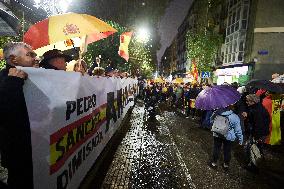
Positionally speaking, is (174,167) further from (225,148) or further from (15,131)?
(15,131)

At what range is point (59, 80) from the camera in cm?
388

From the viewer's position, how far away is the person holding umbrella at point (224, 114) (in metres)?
6.41

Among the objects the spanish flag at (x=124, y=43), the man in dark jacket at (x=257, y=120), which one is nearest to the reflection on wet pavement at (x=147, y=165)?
the man in dark jacket at (x=257, y=120)

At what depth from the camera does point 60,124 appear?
385cm

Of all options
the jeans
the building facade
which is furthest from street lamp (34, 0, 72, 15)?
the building facade

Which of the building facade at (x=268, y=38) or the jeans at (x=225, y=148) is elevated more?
the building facade at (x=268, y=38)

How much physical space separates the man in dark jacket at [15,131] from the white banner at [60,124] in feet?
0.29

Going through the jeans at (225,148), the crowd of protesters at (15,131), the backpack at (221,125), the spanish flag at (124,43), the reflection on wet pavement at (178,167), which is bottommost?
the reflection on wet pavement at (178,167)

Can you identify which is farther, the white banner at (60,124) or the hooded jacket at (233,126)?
A: the hooded jacket at (233,126)

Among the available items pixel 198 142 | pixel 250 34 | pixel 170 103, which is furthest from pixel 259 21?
pixel 198 142

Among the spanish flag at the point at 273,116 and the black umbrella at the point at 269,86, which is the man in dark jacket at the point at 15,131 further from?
the spanish flag at the point at 273,116

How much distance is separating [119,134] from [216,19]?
1446 inches

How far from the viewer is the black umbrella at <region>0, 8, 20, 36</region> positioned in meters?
5.76

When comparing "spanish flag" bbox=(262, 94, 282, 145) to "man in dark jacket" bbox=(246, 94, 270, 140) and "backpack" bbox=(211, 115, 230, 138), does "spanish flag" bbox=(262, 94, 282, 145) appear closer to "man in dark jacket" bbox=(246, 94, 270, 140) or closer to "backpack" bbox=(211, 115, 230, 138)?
"man in dark jacket" bbox=(246, 94, 270, 140)
